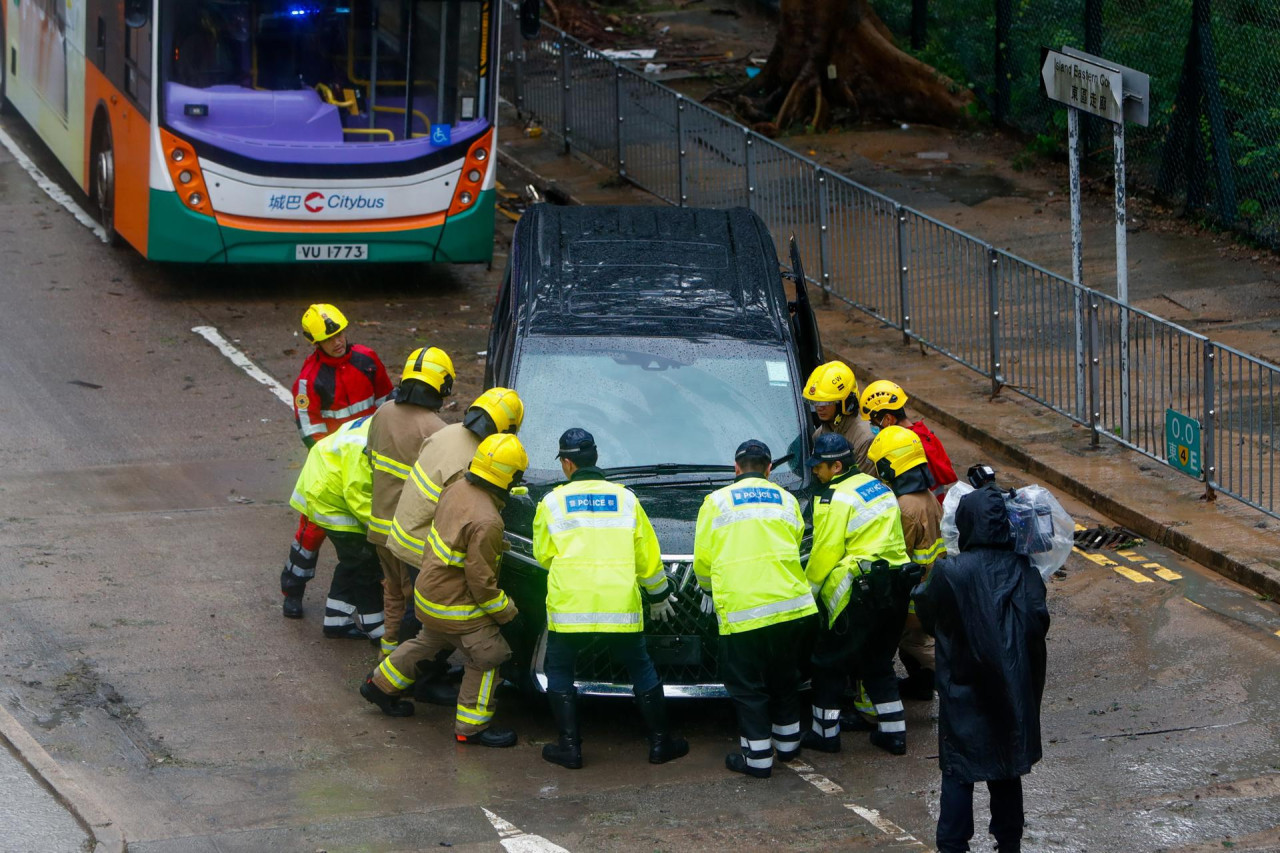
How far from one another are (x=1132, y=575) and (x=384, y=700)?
4529mm

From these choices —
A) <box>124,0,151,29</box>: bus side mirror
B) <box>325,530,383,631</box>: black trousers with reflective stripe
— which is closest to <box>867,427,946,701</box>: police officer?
<box>325,530,383,631</box>: black trousers with reflective stripe

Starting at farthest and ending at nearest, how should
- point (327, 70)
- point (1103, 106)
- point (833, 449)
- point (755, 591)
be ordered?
point (327, 70) → point (1103, 106) → point (833, 449) → point (755, 591)

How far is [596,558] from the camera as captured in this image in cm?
797

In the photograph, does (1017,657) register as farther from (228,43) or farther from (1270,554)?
(228,43)

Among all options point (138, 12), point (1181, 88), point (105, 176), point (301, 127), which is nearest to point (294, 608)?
point (301, 127)

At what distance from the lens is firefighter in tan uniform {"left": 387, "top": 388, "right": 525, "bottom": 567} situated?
27.9 ft

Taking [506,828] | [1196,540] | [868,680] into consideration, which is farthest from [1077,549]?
[506,828]

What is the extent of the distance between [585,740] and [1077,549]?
3.92 metres

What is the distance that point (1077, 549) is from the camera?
11133mm

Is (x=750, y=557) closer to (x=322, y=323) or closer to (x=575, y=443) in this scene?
(x=575, y=443)

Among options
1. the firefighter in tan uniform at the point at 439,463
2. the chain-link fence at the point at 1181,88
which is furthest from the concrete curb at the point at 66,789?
the chain-link fence at the point at 1181,88

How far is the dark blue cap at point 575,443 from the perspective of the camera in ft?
26.8

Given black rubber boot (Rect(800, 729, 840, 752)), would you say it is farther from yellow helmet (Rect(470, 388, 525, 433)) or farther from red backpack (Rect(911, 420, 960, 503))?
yellow helmet (Rect(470, 388, 525, 433))

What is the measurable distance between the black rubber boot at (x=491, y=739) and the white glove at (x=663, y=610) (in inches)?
34.5
